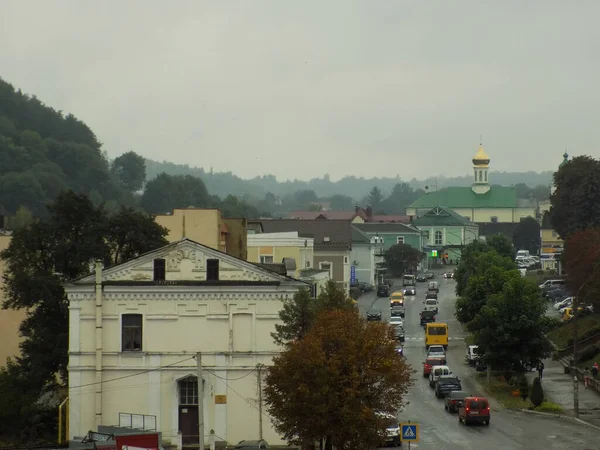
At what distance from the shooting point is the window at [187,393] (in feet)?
175

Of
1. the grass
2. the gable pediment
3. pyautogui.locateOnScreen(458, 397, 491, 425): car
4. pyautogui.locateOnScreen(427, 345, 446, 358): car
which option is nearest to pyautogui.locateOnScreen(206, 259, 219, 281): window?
the gable pediment

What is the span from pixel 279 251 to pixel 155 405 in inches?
1604

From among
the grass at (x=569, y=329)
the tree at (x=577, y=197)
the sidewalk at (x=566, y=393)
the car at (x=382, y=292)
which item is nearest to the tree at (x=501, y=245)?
the tree at (x=577, y=197)

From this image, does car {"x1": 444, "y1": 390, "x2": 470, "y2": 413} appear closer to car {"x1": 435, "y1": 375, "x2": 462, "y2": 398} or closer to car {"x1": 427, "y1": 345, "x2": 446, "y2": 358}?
car {"x1": 435, "y1": 375, "x2": 462, "y2": 398}

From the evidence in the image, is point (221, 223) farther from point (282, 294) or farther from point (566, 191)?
point (566, 191)

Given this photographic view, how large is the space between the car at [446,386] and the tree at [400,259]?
92.3m

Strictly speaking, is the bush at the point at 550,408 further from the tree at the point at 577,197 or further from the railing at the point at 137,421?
the tree at the point at 577,197

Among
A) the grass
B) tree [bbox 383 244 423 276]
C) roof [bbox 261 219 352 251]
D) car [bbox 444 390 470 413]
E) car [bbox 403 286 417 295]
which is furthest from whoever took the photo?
tree [bbox 383 244 423 276]

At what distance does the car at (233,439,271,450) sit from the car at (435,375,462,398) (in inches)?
632

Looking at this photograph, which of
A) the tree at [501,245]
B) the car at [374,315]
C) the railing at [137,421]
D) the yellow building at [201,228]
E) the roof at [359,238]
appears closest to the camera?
the railing at [137,421]

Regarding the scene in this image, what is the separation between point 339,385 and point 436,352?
35.4m

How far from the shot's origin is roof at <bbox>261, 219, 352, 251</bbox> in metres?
122

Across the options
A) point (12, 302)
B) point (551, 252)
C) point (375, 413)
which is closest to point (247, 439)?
point (375, 413)

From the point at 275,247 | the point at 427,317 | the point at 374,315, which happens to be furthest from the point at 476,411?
the point at 427,317
